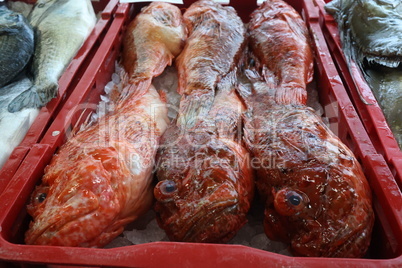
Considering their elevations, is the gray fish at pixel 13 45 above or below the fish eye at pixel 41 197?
above

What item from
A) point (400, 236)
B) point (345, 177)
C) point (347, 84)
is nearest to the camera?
point (400, 236)

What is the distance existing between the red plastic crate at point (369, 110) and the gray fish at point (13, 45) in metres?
2.53

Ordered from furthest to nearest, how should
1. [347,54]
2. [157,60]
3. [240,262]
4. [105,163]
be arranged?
1. [157,60]
2. [347,54]
3. [105,163]
4. [240,262]

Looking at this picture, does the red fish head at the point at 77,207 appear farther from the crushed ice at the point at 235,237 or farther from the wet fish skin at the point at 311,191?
the wet fish skin at the point at 311,191

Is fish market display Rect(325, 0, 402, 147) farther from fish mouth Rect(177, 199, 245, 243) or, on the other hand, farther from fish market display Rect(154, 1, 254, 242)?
fish mouth Rect(177, 199, 245, 243)

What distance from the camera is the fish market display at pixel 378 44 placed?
7.54ft

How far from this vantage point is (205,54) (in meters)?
2.80

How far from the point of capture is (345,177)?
63.6 inches

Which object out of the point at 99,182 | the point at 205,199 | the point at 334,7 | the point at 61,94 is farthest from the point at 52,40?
the point at 334,7

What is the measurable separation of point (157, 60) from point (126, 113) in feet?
2.53

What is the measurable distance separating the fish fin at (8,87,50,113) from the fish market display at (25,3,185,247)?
0.47m

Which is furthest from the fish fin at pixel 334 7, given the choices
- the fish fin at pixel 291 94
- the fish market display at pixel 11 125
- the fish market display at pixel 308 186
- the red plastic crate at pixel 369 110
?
the fish market display at pixel 11 125

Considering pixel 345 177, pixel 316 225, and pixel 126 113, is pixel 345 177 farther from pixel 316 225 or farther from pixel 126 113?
pixel 126 113

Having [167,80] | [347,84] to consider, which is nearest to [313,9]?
[347,84]
